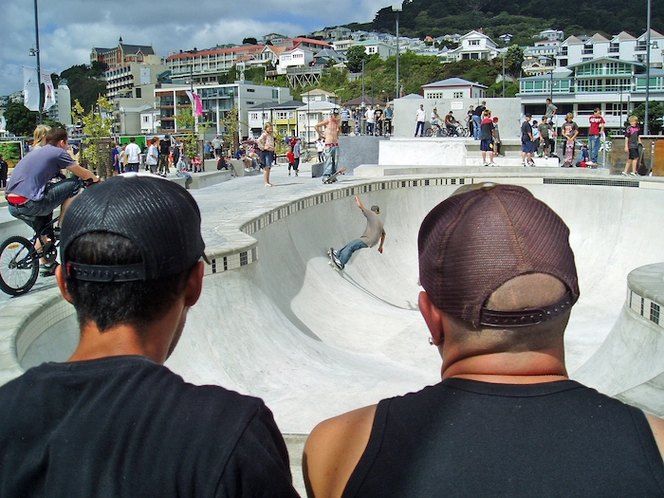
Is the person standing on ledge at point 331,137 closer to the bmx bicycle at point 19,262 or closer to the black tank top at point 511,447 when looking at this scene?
the bmx bicycle at point 19,262

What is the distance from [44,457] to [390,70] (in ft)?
479

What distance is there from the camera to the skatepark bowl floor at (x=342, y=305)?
5.53 m

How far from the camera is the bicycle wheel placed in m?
6.20

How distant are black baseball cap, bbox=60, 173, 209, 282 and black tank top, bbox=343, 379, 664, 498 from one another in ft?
2.01

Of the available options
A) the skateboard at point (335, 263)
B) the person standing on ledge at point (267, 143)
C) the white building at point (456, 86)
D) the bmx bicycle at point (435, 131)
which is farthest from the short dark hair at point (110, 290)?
the white building at point (456, 86)

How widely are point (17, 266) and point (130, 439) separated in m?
5.59

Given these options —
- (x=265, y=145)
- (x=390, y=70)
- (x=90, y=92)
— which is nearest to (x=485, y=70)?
(x=390, y=70)

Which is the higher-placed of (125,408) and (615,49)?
(615,49)

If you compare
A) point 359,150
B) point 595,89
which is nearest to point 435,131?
point 359,150

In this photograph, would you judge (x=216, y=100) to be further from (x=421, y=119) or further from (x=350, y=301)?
(x=350, y=301)

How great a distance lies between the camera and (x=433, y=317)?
162cm

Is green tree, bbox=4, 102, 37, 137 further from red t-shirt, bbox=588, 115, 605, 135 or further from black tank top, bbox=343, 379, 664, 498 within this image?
black tank top, bbox=343, 379, 664, 498

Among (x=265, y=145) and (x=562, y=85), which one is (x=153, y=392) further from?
(x=562, y=85)

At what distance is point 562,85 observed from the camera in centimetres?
10081
